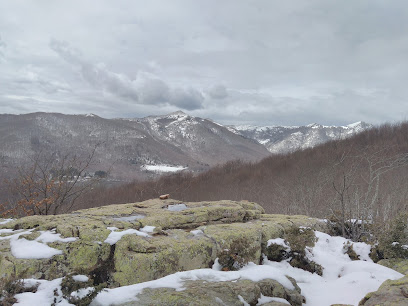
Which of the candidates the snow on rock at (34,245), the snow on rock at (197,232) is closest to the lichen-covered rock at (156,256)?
the snow on rock at (197,232)

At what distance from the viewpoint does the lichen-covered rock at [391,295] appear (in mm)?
3907

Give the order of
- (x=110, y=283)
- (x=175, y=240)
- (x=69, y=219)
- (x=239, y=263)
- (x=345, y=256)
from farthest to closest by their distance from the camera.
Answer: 1. (x=345, y=256)
2. (x=69, y=219)
3. (x=175, y=240)
4. (x=239, y=263)
5. (x=110, y=283)

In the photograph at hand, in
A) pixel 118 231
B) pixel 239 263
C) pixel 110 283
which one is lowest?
pixel 110 283

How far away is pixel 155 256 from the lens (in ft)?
20.3

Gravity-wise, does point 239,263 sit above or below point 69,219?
below

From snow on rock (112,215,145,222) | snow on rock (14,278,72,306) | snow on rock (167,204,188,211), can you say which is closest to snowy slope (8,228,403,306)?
snow on rock (14,278,72,306)

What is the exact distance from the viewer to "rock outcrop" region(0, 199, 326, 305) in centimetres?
524

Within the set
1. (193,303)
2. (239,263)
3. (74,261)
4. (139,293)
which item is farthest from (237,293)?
(74,261)

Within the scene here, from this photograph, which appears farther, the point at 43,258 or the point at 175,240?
the point at 175,240

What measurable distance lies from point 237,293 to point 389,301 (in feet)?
7.21

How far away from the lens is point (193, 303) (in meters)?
3.96

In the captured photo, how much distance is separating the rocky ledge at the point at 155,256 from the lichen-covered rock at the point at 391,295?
49.7 inches

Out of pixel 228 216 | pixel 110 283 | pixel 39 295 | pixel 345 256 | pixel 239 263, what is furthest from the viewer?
pixel 228 216

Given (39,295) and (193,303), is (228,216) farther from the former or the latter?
(39,295)
